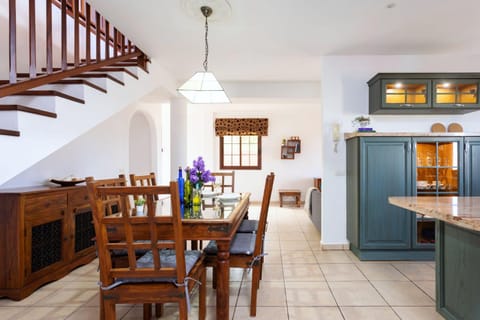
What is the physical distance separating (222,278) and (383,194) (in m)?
2.33

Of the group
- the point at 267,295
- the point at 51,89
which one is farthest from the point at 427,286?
the point at 51,89

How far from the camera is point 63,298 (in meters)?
2.43

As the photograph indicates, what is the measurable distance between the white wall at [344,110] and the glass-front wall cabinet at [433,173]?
1.53ft

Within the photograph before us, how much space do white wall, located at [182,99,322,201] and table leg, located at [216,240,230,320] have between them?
6133mm

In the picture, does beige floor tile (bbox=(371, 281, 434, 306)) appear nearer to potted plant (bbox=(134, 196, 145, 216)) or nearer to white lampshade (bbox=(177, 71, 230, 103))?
potted plant (bbox=(134, 196, 145, 216))

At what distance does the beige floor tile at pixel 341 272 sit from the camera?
9.21 feet

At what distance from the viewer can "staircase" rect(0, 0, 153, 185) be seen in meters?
1.91

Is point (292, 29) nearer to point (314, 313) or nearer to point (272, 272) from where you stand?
point (272, 272)

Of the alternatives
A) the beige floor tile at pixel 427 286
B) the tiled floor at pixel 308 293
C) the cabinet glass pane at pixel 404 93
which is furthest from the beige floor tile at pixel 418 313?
the cabinet glass pane at pixel 404 93

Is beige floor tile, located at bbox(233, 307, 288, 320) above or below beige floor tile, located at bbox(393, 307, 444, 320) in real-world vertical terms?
below

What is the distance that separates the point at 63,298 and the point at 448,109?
4.52 metres

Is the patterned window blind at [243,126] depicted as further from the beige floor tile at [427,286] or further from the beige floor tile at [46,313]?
the beige floor tile at [46,313]

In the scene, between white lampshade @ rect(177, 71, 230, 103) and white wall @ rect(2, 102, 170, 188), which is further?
white wall @ rect(2, 102, 170, 188)

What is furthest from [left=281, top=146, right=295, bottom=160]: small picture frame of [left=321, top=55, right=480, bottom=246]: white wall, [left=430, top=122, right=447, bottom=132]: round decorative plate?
[left=430, top=122, right=447, bottom=132]: round decorative plate
